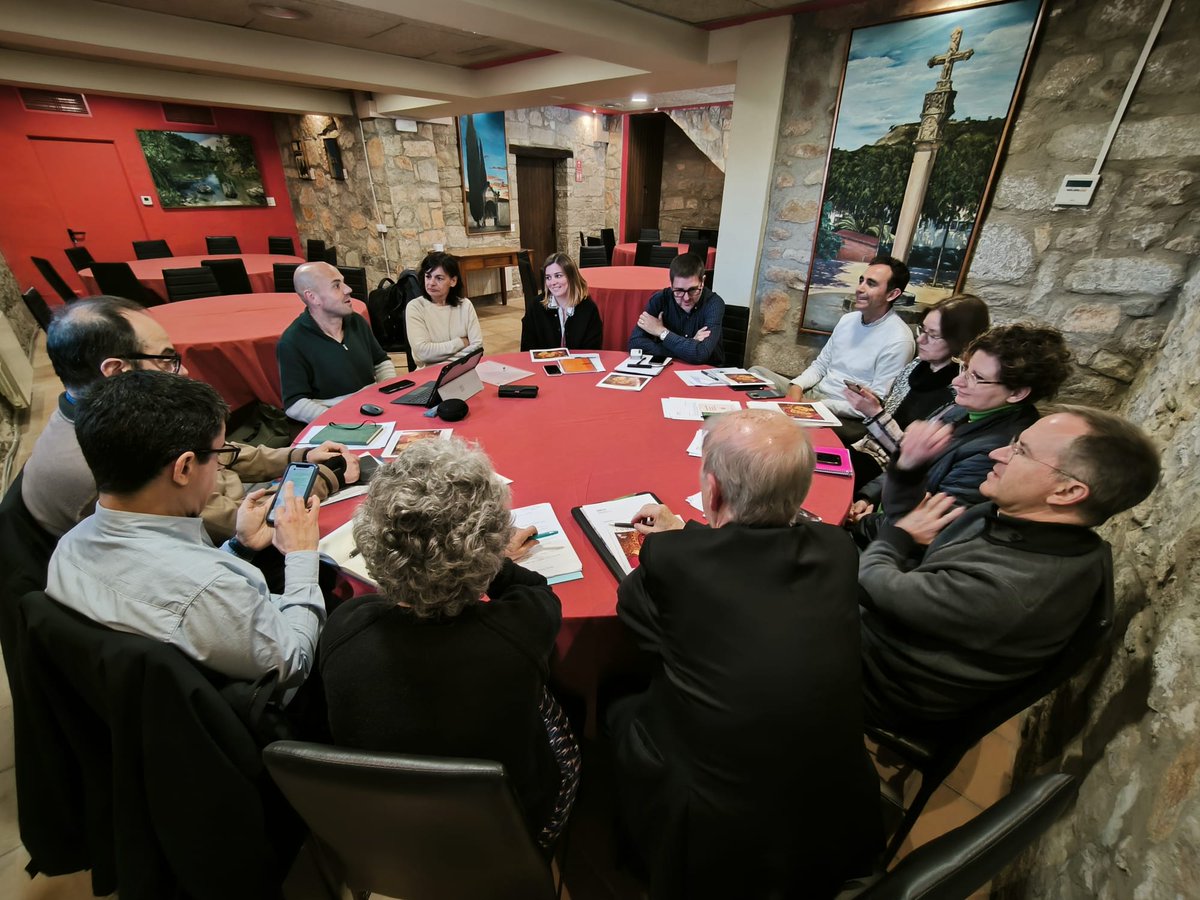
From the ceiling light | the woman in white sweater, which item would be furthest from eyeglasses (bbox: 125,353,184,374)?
the ceiling light

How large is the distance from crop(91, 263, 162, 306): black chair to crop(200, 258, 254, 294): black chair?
0.60m

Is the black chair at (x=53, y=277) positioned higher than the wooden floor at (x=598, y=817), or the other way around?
the black chair at (x=53, y=277)

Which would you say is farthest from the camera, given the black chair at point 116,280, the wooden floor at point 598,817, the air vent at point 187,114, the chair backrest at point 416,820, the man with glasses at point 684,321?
the air vent at point 187,114

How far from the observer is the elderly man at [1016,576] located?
964mm

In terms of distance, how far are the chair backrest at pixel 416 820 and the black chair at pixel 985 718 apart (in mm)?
946

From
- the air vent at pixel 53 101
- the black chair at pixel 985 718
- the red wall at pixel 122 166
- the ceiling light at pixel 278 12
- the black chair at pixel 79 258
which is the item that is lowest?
the black chair at pixel 985 718

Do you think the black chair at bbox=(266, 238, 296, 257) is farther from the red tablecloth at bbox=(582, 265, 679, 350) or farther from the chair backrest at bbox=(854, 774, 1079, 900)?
the chair backrest at bbox=(854, 774, 1079, 900)

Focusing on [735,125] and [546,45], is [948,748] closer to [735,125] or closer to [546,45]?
[735,125]

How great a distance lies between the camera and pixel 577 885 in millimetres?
1339

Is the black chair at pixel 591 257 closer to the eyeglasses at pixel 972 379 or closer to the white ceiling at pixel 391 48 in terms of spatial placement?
the white ceiling at pixel 391 48

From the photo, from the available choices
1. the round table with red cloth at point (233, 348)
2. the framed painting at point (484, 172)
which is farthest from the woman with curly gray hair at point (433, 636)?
the framed painting at point (484, 172)

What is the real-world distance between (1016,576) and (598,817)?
51.0 inches

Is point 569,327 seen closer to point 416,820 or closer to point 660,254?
point 416,820

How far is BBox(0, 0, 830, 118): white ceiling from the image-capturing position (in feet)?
10.3
